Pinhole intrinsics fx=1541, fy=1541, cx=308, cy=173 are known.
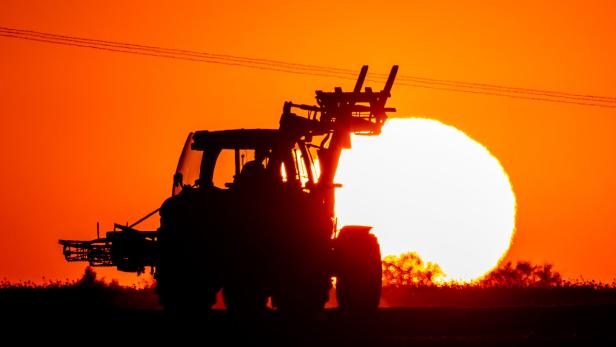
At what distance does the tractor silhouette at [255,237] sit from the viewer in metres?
21.5

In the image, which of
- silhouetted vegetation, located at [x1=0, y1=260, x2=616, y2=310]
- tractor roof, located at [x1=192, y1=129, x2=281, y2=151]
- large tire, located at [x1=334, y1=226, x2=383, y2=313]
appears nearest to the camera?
tractor roof, located at [x1=192, y1=129, x2=281, y2=151]

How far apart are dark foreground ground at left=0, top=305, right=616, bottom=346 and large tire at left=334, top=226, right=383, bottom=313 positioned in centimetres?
25

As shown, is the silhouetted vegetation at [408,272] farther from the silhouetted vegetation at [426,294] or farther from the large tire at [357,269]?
the large tire at [357,269]

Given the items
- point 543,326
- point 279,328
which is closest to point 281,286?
point 279,328

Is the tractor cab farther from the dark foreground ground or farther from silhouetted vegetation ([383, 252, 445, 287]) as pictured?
silhouetted vegetation ([383, 252, 445, 287])

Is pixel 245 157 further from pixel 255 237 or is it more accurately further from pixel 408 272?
pixel 408 272

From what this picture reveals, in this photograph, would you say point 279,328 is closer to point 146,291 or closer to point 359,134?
point 359,134

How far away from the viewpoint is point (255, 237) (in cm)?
2139

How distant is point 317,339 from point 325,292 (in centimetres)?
293

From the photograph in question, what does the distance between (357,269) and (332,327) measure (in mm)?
1694

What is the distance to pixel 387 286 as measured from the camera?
36875mm

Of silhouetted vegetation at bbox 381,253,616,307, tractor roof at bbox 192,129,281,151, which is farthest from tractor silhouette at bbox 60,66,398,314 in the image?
silhouetted vegetation at bbox 381,253,616,307

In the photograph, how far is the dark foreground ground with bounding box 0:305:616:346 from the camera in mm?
19172

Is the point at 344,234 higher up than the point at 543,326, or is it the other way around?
the point at 344,234
